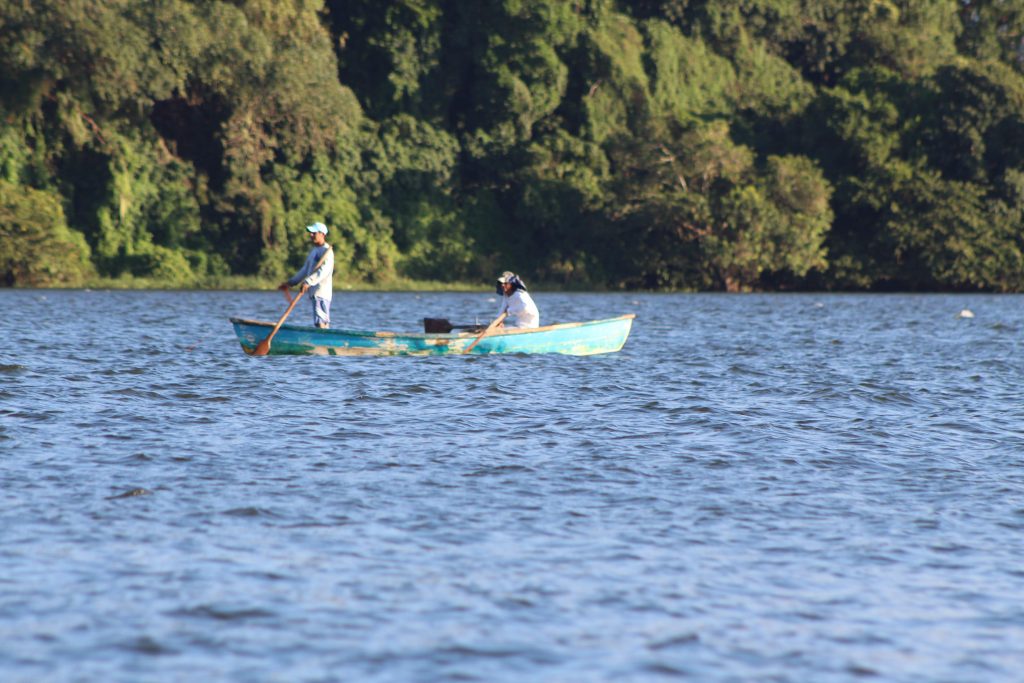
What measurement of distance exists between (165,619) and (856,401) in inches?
519

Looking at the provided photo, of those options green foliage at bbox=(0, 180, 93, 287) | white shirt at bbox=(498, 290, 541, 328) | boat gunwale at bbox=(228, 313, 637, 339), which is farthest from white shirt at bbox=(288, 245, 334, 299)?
green foliage at bbox=(0, 180, 93, 287)

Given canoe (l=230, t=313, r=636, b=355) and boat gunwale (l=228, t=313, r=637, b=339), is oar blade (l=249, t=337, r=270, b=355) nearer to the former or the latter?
canoe (l=230, t=313, r=636, b=355)

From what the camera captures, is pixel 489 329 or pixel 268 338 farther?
pixel 489 329

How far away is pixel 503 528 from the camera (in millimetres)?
10297

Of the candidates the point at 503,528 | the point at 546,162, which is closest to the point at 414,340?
the point at 503,528

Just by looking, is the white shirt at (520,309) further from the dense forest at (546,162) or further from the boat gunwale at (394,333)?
the dense forest at (546,162)

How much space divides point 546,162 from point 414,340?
46.0 meters

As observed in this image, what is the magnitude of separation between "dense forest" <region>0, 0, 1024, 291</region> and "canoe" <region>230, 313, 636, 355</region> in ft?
115

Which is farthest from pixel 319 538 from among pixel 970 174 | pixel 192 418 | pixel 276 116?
pixel 970 174

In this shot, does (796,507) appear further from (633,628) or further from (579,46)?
(579,46)

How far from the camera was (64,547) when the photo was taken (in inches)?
370

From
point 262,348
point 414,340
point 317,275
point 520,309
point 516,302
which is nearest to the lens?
point 317,275

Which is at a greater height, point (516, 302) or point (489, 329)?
point (516, 302)

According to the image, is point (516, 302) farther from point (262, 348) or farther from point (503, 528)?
point (503, 528)
